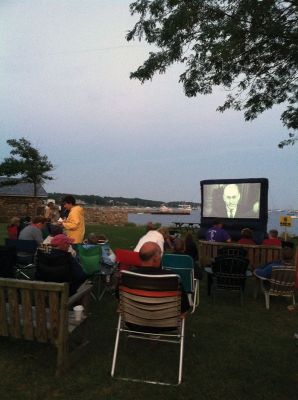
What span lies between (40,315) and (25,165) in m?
29.1

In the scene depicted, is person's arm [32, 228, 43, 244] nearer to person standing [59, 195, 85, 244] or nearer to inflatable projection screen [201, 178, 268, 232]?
person standing [59, 195, 85, 244]

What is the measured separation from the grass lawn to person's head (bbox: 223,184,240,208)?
12.1 metres

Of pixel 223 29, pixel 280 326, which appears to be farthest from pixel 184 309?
pixel 223 29

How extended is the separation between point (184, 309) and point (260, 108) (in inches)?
331

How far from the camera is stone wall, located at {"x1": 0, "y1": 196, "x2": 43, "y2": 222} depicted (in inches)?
1214

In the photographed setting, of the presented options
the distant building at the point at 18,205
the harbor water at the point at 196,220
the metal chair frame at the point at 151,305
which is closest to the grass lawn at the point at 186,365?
the metal chair frame at the point at 151,305

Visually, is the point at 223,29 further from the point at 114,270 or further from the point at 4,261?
the point at 4,261

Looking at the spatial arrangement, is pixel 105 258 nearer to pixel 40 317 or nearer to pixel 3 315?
pixel 3 315

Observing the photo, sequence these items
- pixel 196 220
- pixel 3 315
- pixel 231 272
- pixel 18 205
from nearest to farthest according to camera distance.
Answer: pixel 3 315 → pixel 231 272 → pixel 18 205 → pixel 196 220

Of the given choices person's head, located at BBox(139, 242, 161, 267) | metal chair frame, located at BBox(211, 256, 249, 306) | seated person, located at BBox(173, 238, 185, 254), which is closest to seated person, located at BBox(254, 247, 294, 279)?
metal chair frame, located at BBox(211, 256, 249, 306)

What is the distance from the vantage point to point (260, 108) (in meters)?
10.6

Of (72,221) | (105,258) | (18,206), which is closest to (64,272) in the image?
(105,258)

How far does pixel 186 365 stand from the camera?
375cm

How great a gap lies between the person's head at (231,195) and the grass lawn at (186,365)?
12115 mm
